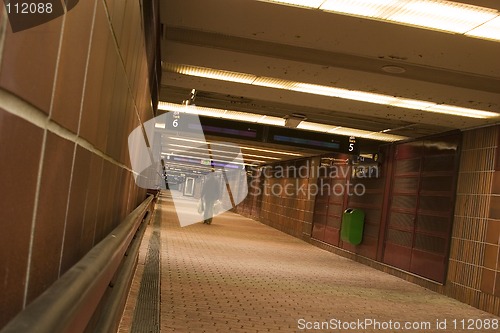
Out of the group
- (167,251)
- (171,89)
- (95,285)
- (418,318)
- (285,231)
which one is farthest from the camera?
(285,231)

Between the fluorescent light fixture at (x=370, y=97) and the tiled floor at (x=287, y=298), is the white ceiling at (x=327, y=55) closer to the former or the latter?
the fluorescent light fixture at (x=370, y=97)

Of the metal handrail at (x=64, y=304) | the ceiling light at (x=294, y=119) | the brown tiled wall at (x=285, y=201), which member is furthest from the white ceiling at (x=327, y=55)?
the brown tiled wall at (x=285, y=201)

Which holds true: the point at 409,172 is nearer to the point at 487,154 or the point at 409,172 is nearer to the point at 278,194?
the point at 487,154

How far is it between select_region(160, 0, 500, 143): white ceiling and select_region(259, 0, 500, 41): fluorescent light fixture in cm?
15

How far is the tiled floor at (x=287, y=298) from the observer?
5230mm

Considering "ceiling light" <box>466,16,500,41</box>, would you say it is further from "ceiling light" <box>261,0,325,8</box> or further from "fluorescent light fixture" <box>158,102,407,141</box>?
"fluorescent light fixture" <box>158,102,407,141</box>

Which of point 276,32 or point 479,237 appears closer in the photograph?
point 276,32

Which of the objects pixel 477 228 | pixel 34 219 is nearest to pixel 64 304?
pixel 34 219

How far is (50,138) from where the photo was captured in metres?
0.86

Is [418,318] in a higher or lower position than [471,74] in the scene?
lower

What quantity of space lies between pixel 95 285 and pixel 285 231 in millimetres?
18493

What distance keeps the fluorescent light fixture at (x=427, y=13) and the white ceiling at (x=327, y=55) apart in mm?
153

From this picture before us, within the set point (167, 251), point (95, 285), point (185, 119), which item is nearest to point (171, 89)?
point (185, 119)

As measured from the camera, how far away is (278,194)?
20797mm
